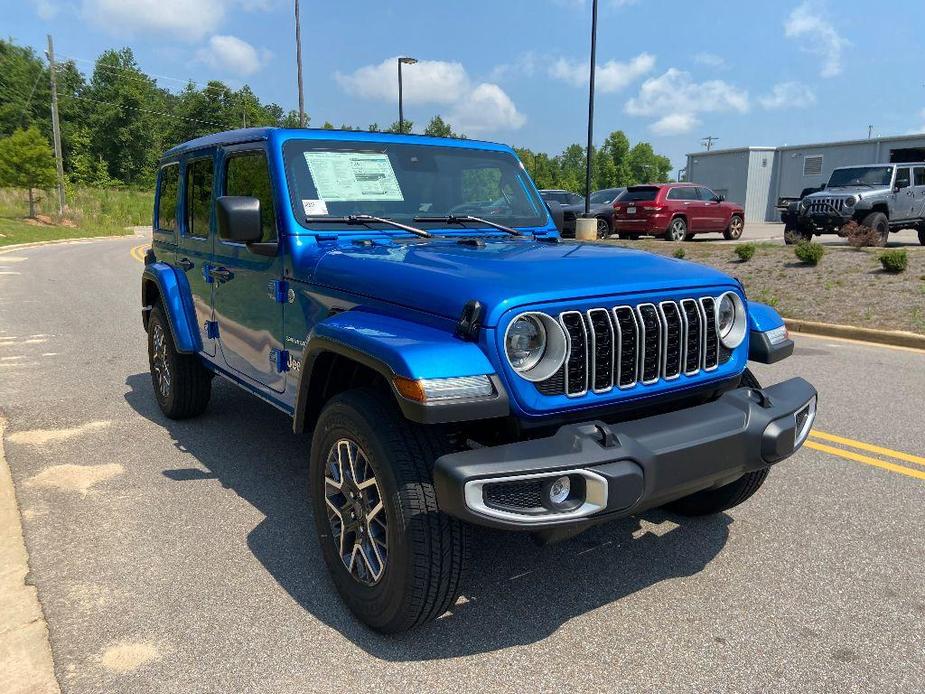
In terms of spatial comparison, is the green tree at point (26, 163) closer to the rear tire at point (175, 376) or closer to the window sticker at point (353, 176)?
the rear tire at point (175, 376)

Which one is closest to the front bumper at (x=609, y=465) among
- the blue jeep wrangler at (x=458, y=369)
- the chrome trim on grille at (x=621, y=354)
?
the blue jeep wrangler at (x=458, y=369)

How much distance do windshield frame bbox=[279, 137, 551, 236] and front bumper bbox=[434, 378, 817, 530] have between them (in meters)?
1.70

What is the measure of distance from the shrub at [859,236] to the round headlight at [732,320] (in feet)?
39.1

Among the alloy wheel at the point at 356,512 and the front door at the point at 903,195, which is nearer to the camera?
the alloy wheel at the point at 356,512

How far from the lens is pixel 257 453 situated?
4.79 m

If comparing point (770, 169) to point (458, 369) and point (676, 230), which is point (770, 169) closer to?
point (676, 230)

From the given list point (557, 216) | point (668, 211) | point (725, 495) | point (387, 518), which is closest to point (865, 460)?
point (725, 495)

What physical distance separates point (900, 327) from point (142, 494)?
892cm

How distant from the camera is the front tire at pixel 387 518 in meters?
2.54

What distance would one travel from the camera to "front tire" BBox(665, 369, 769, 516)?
11.3 feet

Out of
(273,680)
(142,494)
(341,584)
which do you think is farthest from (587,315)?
(142,494)

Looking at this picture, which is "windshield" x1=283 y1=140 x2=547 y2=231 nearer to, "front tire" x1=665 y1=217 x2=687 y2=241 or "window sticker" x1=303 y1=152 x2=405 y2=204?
"window sticker" x1=303 y1=152 x2=405 y2=204

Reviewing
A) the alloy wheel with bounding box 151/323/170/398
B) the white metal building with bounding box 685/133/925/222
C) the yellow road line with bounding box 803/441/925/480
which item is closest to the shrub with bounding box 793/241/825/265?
the yellow road line with bounding box 803/441/925/480

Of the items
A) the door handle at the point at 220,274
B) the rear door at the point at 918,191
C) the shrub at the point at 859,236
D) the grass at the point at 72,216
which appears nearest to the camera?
the door handle at the point at 220,274
